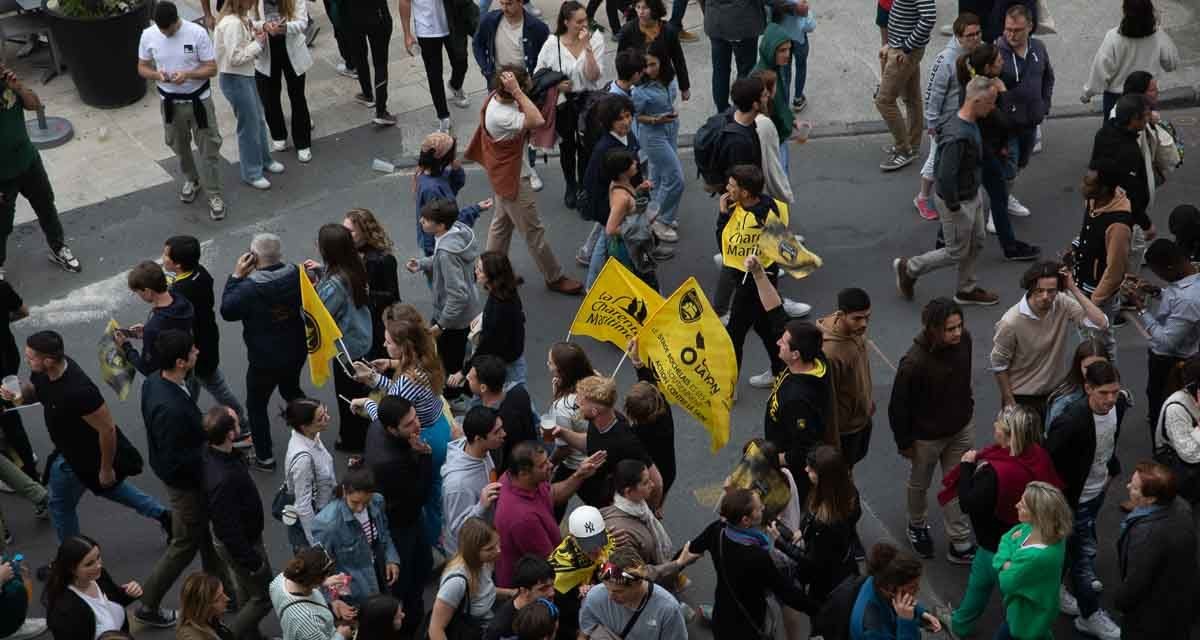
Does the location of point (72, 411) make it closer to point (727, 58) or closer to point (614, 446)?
point (614, 446)

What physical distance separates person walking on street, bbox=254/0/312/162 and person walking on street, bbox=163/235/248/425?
3.54 meters

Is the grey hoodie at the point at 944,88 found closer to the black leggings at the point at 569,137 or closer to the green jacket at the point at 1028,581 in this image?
the black leggings at the point at 569,137

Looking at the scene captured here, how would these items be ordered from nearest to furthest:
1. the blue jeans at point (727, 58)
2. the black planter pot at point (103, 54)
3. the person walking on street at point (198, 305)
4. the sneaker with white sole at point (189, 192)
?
the person walking on street at point (198, 305), the sneaker with white sole at point (189, 192), the blue jeans at point (727, 58), the black planter pot at point (103, 54)

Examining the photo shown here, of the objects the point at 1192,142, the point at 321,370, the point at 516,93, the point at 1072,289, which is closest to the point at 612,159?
the point at 516,93

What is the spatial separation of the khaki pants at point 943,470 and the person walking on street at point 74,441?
437 cm

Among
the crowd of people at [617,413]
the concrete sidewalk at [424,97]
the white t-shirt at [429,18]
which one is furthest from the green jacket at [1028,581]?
the white t-shirt at [429,18]

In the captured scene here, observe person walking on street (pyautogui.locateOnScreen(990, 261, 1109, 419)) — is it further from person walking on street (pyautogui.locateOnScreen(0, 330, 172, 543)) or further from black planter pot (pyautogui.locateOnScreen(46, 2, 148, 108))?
black planter pot (pyautogui.locateOnScreen(46, 2, 148, 108))

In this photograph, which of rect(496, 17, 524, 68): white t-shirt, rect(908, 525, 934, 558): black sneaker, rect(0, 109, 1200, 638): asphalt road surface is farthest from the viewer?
rect(496, 17, 524, 68): white t-shirt

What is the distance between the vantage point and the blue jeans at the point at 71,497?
862 cm

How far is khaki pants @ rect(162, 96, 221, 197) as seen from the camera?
39.8 ft

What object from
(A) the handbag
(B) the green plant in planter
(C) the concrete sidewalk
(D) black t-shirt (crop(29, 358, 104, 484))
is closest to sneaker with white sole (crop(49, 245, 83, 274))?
(C) the concrete sidewalk

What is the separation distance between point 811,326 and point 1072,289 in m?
1.88

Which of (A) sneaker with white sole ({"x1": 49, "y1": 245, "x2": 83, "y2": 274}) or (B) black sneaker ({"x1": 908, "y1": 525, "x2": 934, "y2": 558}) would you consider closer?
(B) black sneaker ({"x1": 908, "y1": 525, "x2": 934, "y2": 558})

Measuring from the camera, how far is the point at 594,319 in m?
8.95
